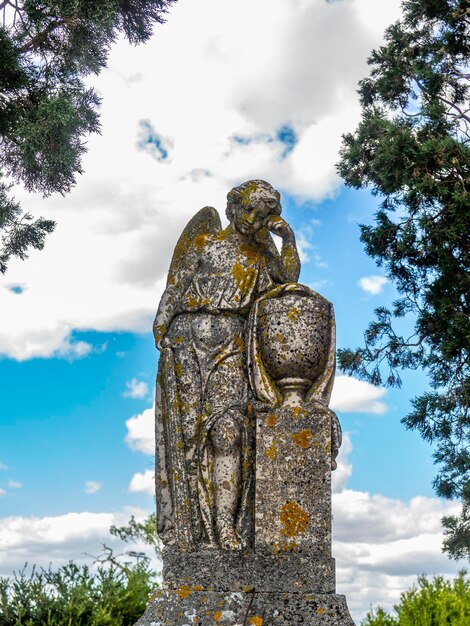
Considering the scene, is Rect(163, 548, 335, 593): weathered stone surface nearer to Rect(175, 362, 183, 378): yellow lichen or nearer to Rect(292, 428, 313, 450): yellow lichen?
Rect(292, 428, 313, 450): yellow lichen

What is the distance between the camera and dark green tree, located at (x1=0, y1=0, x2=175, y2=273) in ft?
34.2

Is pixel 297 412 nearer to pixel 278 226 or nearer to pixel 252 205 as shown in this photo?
pixel 278 226

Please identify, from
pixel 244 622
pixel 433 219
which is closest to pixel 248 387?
pixel 244 622

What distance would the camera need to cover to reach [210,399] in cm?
584

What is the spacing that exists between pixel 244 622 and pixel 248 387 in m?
1.59

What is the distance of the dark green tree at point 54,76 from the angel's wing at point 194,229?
4313 mm

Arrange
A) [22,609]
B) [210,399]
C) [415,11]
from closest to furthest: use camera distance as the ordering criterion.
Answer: [210,399]
[22,609]
[415,11]

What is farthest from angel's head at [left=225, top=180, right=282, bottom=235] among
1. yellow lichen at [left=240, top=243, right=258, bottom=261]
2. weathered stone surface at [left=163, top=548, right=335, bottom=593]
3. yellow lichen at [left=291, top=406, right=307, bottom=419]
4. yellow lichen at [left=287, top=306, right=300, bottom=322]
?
weathered stone surface at [left=163, top=548, right=335, bottom=593]

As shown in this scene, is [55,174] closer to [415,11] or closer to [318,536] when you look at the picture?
[415,11]

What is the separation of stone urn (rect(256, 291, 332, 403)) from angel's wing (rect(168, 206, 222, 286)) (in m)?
0.94

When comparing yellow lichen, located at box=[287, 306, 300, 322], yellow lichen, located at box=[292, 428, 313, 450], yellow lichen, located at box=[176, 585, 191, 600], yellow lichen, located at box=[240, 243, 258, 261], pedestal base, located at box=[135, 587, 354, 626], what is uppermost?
yellow lichen, located at box=[240, 243, 258, 261]

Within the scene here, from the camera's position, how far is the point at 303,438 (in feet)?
18.1

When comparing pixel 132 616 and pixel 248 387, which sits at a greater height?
pixel 248 387

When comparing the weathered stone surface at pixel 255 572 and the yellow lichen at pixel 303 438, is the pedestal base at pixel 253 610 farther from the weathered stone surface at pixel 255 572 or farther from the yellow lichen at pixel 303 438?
the yellow lichen at pixel 303 438
